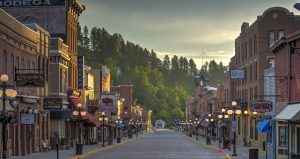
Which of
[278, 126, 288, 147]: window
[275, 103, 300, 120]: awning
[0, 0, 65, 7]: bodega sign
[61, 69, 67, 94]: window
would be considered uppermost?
[0, 0, 65, 7]: bodega sign

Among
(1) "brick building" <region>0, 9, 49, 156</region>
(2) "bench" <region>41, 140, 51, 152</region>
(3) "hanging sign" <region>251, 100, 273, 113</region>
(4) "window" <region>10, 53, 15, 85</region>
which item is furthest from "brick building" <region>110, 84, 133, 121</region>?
(3) "hanging sign" <region>251, 100, 273, 113</region>

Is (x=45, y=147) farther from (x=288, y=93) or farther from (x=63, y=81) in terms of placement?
(x=288, y=93)

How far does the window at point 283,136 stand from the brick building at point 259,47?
21389 mm

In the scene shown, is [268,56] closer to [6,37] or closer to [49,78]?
[49,78]

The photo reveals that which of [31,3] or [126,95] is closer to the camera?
[31,3]

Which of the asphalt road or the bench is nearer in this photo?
the asphalt road

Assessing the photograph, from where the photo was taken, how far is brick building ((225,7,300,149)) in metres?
73.4

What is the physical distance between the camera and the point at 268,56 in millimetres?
73750

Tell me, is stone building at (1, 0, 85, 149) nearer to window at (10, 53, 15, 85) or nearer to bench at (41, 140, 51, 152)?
bench at (41, 140, 51, 152)

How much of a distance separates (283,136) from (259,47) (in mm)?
28553

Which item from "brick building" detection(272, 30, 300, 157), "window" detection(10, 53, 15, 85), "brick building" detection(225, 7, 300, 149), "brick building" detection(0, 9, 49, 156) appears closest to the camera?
"brick building" detection(272, 30, 300, 157)

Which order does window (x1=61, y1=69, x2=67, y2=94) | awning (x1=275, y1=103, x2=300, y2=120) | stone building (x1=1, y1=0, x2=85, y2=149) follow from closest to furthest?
awning (x1=275, y1=103, x2=300, y2=120), window (x1=61, y1=69, x2=67, y2=94), stone building (x1=1, y1=0, x2=85, y2=149)

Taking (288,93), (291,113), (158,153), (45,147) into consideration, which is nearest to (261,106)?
(288,93)

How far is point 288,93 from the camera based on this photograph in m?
45.4
